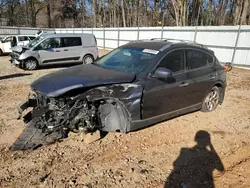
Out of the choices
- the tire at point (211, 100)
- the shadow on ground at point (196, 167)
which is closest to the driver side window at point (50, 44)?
the tire at point (211, 100)

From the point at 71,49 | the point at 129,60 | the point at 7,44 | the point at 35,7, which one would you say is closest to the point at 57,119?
the point at 129,60

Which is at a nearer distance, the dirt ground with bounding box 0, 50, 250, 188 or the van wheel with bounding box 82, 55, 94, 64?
the dirt ground with bounding box 0, 50, 250, 188

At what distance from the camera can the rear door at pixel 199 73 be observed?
14.0 feet

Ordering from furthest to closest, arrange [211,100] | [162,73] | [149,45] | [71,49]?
[71,49] < [211,100] < [149,45] < [162,73]

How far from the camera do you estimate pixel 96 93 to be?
3.22 m

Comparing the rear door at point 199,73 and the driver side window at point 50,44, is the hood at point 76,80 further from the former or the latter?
the driver side window at point 50,44

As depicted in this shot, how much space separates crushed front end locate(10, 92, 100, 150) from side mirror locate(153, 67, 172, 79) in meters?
1.18

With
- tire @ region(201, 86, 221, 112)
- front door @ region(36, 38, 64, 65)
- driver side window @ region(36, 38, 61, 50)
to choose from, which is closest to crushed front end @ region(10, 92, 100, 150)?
tire @ region(201, 86, 221, 112)

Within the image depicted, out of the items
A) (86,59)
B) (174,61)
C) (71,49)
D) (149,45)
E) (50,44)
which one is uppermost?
(149,45)

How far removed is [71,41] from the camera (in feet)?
35.8

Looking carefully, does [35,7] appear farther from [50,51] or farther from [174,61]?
[174,61]

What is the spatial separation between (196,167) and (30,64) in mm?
9226

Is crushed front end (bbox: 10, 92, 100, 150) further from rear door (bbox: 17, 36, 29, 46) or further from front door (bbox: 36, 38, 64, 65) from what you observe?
rear door (bbox: 17, 36, 29, 46)

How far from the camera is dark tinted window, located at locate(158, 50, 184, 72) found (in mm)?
3852
